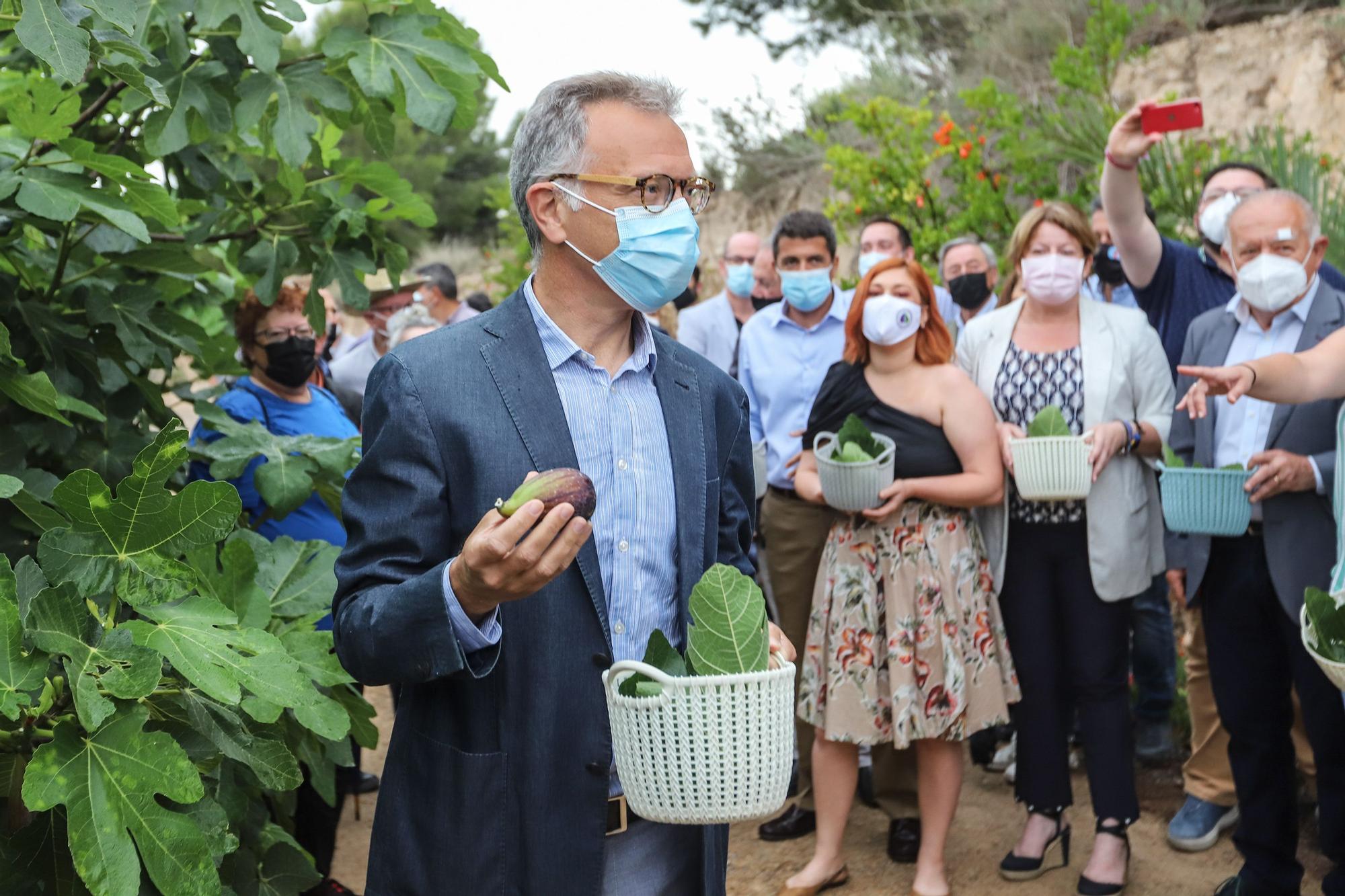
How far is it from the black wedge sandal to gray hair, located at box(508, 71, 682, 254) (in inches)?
128

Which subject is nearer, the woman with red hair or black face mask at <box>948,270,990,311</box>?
the woman with red hair

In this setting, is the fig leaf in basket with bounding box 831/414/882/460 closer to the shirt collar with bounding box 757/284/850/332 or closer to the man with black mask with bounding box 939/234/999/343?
the shirt collar with bounding box 757/284/850/332

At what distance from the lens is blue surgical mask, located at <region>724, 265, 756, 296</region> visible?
289 inches

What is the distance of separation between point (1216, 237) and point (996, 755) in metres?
2.41

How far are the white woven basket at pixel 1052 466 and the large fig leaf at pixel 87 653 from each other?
2.95 m

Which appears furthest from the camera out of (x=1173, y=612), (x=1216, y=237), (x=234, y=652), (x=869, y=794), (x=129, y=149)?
(x=1173, y=612)

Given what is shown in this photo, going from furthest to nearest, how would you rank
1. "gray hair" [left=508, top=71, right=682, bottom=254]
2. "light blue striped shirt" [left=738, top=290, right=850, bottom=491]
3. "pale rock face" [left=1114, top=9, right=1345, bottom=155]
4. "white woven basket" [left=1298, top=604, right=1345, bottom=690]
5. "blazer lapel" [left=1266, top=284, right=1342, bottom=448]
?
"pale rock face" [left=1114, top=9, right=1345, bottom=155]
"light blue striped shirt" [left=738, top=290, right=850, bottom=491]
"blazer lapel" [left=1266, top=284, right=1342, bottom=448]
"white woven basket" [left=1298, top=604, right=1345, bottom=690]
"gray hair" [left=508, top=71, right=682, bottom=254]

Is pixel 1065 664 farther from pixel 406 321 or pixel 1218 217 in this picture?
pixel 406 321

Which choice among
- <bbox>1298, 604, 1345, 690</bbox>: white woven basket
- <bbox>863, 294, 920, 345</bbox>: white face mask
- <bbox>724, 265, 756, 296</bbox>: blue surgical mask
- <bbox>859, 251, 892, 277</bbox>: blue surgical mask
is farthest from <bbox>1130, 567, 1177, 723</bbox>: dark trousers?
<bbox>724, 265, 756, 296</bbox>: blue surgical mask

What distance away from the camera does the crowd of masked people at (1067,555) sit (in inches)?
156

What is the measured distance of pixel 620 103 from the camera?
214cm

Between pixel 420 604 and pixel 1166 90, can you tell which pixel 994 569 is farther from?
pixel 1166 90

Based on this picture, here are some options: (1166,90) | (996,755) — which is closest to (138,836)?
(996,755)

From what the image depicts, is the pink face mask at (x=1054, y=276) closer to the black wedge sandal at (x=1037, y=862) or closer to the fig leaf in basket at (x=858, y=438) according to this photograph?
the fig leaf in basket at (x=858, y=438)
